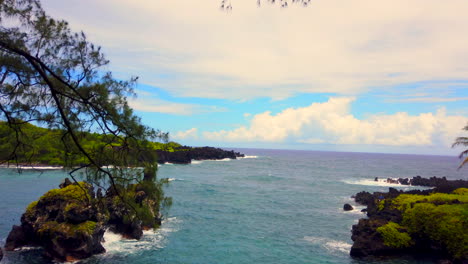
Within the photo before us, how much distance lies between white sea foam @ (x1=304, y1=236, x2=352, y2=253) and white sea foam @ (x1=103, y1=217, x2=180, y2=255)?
11.6 meters

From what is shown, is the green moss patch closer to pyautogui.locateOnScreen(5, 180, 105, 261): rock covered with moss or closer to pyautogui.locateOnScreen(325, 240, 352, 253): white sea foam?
pyautogui.locateOnScreen(325, 240, 352, 253): white sea foam

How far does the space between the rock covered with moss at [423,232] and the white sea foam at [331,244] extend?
4.38 feet

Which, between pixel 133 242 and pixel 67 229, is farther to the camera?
pixel 133 242

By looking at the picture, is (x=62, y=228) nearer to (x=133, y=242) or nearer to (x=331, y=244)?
→ (x=133, y=242)

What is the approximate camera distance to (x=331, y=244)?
80.7ft

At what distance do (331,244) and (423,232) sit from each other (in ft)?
21.5

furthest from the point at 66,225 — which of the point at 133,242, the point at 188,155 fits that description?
the point at 188,155

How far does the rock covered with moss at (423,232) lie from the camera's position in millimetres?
18922

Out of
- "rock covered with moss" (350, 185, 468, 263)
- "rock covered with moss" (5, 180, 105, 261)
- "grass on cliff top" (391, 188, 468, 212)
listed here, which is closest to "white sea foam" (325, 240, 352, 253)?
"rock covered with moss" (350, 185, 468, 263)

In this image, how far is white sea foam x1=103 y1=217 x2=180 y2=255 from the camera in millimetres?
21527

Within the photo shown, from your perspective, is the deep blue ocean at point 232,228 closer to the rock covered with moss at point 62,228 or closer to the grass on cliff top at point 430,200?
the rock covered with moss at point 62,228

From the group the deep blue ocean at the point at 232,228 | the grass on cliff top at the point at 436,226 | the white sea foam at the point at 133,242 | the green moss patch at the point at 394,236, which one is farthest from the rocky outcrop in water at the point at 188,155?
the grass on cliff top at the point at 436,226

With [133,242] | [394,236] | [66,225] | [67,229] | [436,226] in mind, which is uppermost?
[436,226]

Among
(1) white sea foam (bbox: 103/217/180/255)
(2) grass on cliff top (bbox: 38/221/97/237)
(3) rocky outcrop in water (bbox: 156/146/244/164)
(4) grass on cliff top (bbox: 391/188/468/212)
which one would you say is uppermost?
(3) rocky outcrop in water (bbox: 156/146/244/164)
